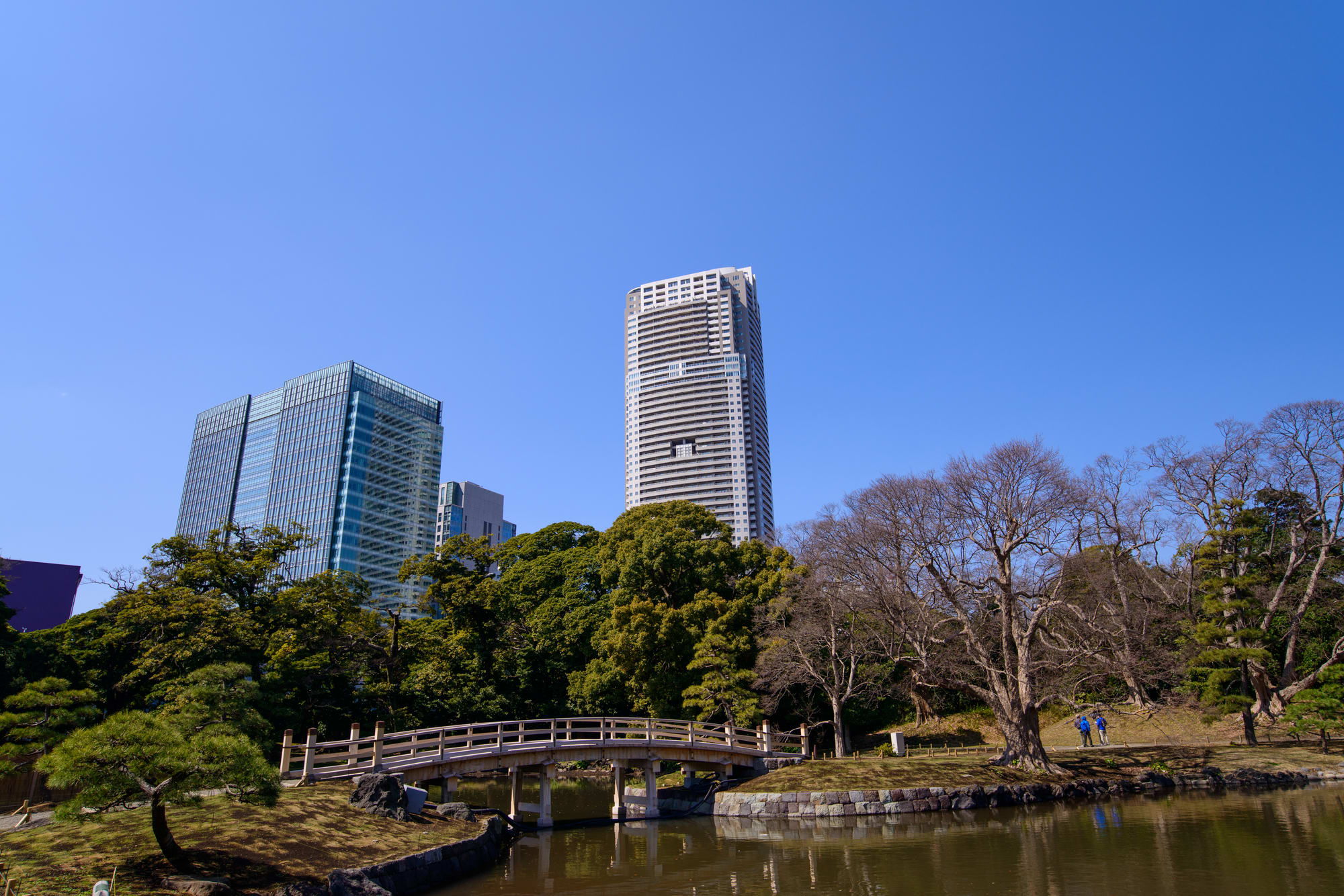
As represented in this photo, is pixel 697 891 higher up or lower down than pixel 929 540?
lower down

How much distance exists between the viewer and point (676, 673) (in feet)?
109

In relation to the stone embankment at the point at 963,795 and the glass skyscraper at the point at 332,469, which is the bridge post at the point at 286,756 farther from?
the glass skyscraper at the point at 332,469

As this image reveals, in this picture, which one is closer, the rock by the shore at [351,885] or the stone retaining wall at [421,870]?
the rock by the shore at [351,885]

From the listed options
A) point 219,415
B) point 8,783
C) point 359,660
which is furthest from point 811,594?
point 219,415

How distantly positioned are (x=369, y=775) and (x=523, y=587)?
27708mm

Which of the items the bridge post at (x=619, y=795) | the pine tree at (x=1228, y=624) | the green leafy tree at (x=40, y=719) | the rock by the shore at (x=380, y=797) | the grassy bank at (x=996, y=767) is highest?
the pine tree at (x=1228, y=624)

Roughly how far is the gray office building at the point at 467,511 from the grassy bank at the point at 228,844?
118120 mm

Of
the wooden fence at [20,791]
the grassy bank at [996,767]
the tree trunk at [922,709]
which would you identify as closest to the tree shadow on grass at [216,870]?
the wooden fence at [20,791]

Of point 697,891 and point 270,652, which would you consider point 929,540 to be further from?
point 270,652

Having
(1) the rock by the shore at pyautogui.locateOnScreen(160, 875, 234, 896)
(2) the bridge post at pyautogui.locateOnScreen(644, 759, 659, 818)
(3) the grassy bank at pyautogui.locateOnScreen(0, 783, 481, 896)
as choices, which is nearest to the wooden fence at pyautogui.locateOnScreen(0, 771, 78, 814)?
(3) the grassy bank at pyautogui.locateOnScreen(0, 783, 481, 896)

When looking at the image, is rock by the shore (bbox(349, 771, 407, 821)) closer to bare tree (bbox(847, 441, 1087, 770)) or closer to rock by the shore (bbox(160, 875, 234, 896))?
rock by the shore (bbox(160, 875, 234, 896))

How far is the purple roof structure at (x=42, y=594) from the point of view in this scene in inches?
1823

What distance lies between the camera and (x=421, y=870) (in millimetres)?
14383

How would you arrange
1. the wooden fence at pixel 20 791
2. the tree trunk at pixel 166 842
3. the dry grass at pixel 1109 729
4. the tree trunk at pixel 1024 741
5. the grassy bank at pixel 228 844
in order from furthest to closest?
the dry grass at pixel 1109 729 → the tree trunk at pixel 1024 741 → the wooden fence at pixel 20 791 → the tree trunk at pixel 166 842 → the grassy bank at pixel 228 844
